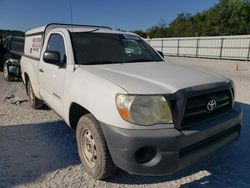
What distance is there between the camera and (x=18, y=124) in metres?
5.17

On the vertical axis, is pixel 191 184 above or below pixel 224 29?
below

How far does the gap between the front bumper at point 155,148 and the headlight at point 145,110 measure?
111 mm

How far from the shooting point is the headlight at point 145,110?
2.58 m

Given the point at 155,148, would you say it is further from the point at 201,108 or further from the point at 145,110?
the point at 201,108

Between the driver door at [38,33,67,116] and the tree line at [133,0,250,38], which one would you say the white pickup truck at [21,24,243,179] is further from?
the tree line at [133,0,250,38]

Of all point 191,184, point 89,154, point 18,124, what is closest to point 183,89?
point 191,184

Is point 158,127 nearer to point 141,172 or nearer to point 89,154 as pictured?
point 141,172

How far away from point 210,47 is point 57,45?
2578 centimetres

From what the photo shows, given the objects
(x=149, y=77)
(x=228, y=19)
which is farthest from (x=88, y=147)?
(x=228, y=19)

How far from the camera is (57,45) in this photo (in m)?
4.32

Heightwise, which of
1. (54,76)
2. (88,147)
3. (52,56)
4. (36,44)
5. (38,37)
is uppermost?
(38,37)

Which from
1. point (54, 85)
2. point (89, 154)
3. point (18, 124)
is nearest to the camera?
point (89, 154)

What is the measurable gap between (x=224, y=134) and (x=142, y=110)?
47.0 inches

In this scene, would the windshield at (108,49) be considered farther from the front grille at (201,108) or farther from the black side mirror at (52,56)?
the front grille at (201,108)
